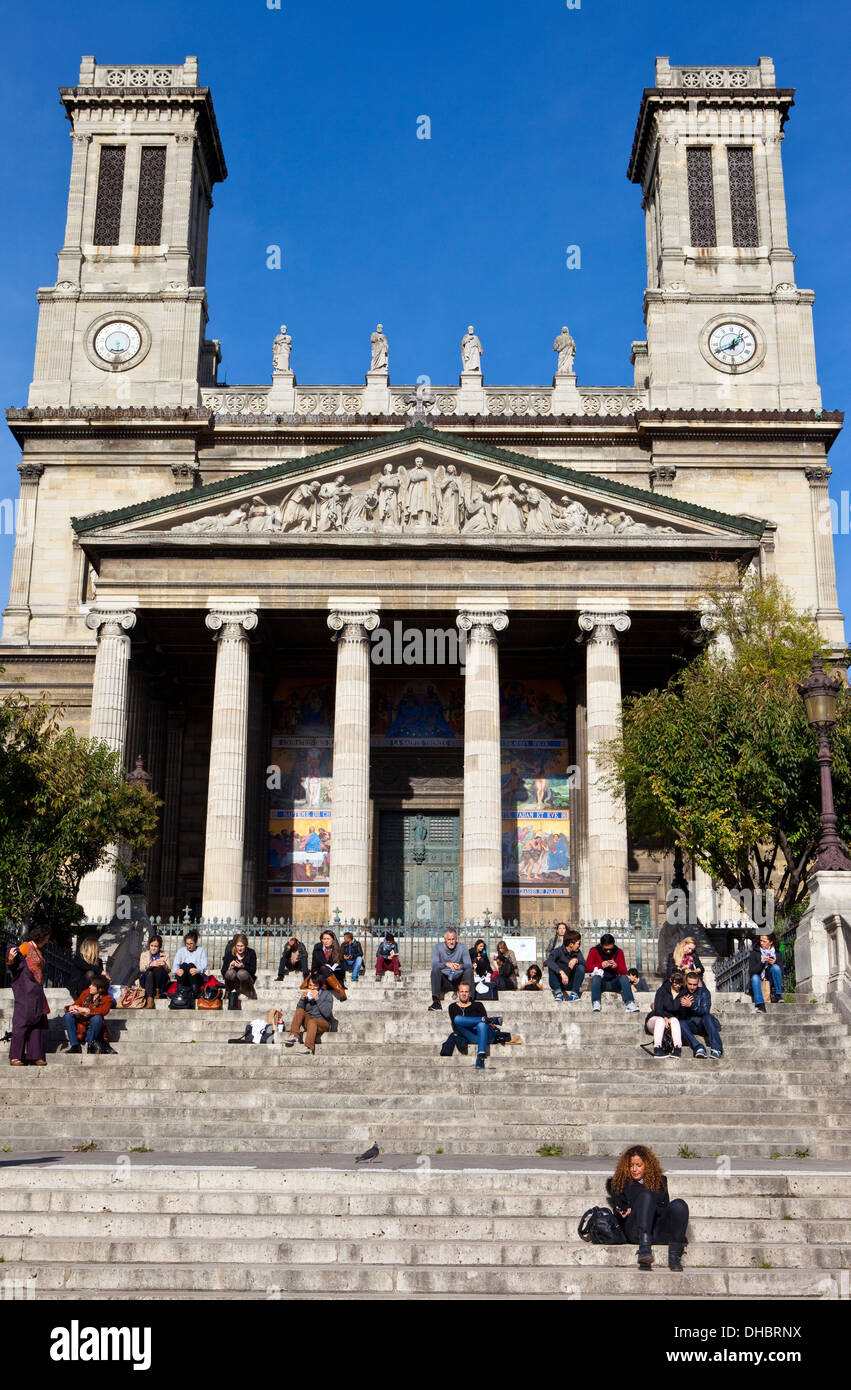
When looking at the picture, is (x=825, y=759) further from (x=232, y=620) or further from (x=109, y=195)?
(x=109, y=195)

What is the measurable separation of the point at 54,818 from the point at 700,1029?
49.5 feet

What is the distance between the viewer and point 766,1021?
20109mm

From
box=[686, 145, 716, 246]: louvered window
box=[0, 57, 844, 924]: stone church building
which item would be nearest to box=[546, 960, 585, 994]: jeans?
box=[0, 57, 844, 924]: stone church building

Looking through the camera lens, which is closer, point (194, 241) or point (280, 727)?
point (280, 727)

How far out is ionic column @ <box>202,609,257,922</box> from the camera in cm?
3253

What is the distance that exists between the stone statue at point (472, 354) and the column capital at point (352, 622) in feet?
46.4

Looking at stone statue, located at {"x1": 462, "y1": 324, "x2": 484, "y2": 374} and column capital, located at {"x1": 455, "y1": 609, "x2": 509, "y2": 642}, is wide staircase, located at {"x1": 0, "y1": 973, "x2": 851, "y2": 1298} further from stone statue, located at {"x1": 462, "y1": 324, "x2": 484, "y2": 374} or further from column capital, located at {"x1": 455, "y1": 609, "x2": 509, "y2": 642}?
stone statue, located at {"x1": 462, "y1": 324, "x2": 484, "y2": 374}

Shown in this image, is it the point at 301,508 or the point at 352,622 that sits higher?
the point at 301,508

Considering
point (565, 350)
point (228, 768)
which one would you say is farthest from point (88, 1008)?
point (565, 350)

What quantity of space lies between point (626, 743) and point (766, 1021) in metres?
10.4

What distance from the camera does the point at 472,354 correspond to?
1779 inches
